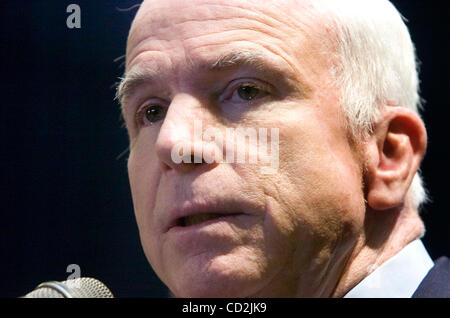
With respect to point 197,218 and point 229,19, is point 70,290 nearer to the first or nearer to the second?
point 197,218

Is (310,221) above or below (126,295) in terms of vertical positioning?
above

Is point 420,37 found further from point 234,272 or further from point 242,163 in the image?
point 234,272

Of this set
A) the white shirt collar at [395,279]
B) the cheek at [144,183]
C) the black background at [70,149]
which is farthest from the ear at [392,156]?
the black background at [70,149]

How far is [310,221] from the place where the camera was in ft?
4.74

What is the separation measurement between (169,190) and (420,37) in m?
1.51

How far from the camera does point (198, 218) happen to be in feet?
4.75

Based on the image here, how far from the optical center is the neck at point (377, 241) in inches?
62.4

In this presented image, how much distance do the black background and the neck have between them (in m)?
0.93

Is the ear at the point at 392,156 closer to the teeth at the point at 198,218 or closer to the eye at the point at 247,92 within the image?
the eye at the point at 247,92

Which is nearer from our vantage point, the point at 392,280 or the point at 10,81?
the point at 392,280

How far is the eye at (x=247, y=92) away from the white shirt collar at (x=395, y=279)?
574 millimetres

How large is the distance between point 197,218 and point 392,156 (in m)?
0.58

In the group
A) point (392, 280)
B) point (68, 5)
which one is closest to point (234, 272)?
point (392, 280)
